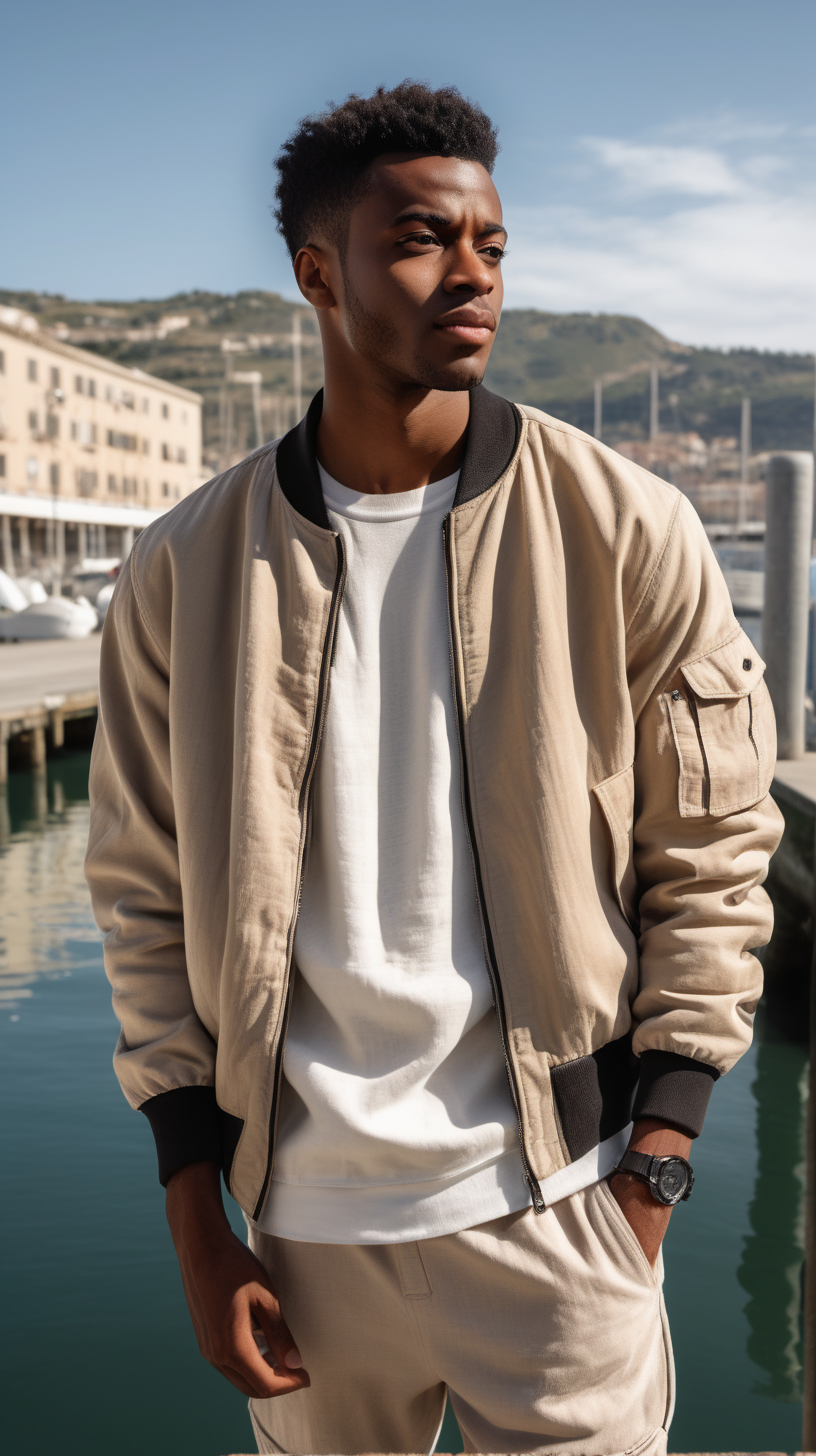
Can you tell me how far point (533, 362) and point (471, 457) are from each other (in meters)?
142

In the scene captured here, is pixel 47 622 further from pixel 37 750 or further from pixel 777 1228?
pixel 777 1228

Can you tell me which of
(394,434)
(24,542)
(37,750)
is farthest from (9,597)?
(394,434)

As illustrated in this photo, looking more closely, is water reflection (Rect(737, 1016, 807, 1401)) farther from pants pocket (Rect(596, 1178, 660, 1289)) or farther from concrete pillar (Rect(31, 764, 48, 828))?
concrete pillar (Rect(31, 764, 48, 828))

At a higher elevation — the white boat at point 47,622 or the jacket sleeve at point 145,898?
the jacket sleeve at point 145,898

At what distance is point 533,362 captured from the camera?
136375mm

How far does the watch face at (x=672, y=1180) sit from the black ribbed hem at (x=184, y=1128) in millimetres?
547

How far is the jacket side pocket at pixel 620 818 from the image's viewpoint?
1.43m

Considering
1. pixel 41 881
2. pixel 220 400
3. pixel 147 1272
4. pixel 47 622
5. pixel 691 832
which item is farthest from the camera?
pixel 220 400

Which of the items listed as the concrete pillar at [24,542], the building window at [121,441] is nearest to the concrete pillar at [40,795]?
the concrete pillar at [24,542]

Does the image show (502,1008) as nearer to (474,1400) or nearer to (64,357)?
(474,1400)

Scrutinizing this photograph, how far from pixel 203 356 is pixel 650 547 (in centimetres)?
14124

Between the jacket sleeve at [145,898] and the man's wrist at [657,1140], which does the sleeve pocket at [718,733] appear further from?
the jacket sleeve at [145,898]

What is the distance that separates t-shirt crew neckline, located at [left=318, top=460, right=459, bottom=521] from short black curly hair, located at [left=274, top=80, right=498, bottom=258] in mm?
315

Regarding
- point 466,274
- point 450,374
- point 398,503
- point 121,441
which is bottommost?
point 398,503
